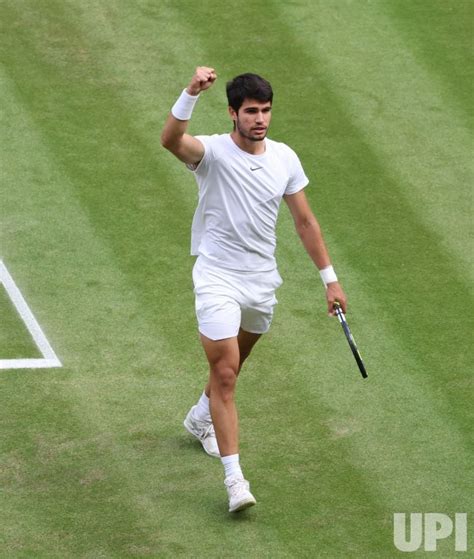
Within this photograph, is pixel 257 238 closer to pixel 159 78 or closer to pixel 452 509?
pixel 452 509

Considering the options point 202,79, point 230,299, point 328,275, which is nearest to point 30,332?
point 230,299

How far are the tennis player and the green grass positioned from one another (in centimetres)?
68

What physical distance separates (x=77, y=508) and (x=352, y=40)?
27.1 ft

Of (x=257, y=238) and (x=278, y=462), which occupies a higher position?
(x=257, y=238)

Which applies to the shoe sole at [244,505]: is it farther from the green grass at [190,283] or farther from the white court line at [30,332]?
the white court line at [30,332]

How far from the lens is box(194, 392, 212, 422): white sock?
11.1 meters

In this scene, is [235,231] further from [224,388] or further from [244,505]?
[244,505]

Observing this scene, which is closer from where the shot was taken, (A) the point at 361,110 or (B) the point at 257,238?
(B) the point at 257,238

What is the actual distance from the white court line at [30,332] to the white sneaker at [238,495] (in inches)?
98.7

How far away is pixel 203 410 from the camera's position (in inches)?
440

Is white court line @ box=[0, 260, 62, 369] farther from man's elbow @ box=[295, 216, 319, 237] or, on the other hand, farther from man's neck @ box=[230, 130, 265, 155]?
man's neck @ box=[230, 130, 265, 155]

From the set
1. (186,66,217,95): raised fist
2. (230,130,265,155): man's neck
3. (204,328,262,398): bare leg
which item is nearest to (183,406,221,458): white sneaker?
(204,328,262,398): bare leg

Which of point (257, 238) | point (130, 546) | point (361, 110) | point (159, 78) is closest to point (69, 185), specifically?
point (159, 78)

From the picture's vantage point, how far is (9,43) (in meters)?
16.5
